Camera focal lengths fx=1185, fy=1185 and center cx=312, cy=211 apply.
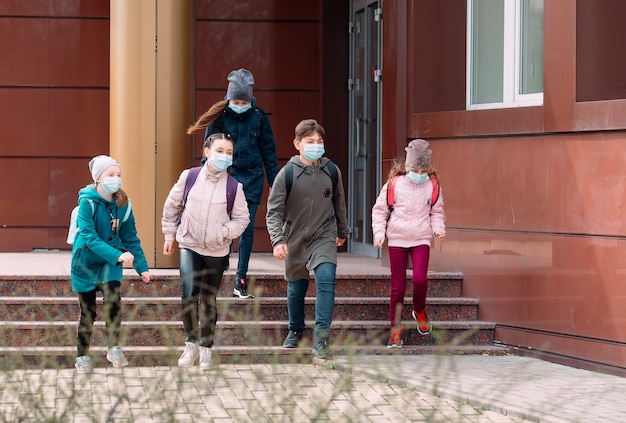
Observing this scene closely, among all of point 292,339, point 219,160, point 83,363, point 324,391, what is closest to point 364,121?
point 292,339

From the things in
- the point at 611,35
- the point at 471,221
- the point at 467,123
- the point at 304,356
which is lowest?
the point at 304,356

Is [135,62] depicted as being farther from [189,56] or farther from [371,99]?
[371,99]

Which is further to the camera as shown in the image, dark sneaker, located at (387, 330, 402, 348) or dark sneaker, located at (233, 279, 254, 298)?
dark sneaker, located at (233, 279, 254, 298)

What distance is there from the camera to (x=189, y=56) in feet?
36.9

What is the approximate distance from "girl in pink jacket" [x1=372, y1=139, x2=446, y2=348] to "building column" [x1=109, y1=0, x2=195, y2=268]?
2453 mm

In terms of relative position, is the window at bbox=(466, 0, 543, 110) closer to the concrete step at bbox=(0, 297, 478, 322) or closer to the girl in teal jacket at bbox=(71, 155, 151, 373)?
the concrete step at bbox=(0, 297, 478, 322)

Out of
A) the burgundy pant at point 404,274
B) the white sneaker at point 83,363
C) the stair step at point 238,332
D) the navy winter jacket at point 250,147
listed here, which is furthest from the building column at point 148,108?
the white sneaker at point 83,363

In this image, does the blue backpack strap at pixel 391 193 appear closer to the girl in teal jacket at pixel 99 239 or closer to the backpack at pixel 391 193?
the backpack at pixel 391 193

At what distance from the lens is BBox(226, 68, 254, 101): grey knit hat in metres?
9.55

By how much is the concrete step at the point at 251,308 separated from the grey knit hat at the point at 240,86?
1.64 meters

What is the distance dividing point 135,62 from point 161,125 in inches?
25.0

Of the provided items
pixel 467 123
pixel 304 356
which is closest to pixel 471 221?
pixel 467 123

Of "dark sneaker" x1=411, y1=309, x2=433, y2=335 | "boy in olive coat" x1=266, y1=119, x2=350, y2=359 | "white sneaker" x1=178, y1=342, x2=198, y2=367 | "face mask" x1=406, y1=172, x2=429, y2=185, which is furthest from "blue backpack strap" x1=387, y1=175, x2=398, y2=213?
"white sneaker" x1=178, y1=342, x2=198, y2=367

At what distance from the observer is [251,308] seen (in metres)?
9.65
